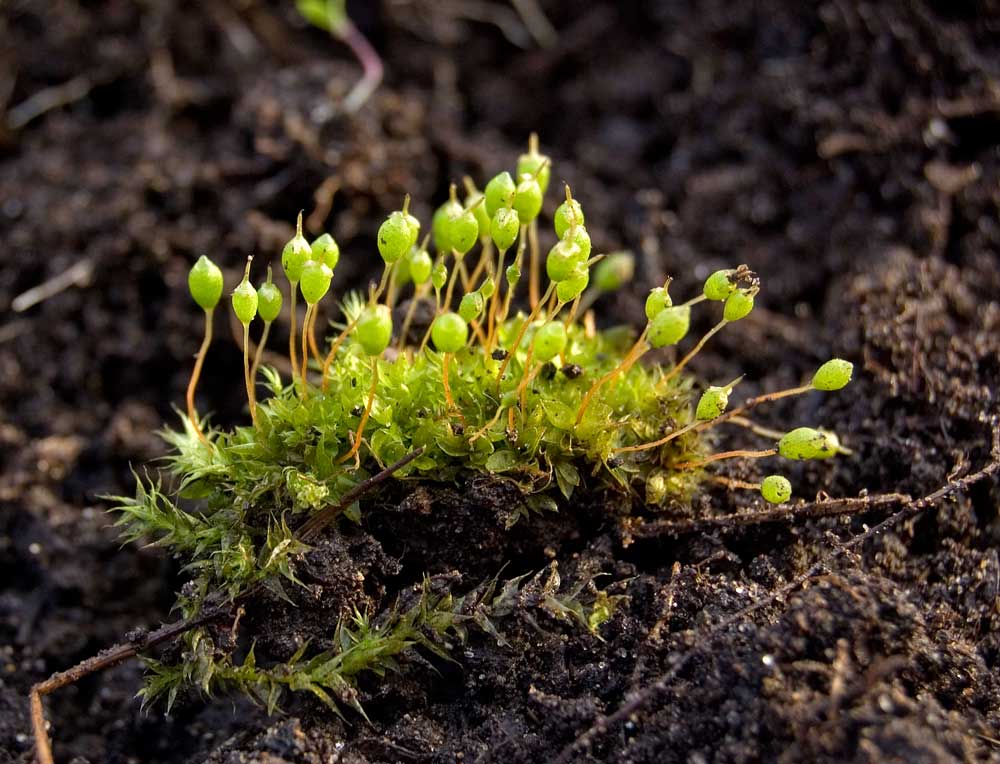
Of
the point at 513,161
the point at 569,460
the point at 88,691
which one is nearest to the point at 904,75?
the point at 513,161

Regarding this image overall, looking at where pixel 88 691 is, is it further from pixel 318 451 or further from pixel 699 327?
pixel 699 327

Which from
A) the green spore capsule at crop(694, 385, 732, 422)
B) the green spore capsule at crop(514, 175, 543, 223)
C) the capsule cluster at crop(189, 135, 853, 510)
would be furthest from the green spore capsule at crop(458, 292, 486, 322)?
the green spore capsule at crop(694, 385, 732, 422)

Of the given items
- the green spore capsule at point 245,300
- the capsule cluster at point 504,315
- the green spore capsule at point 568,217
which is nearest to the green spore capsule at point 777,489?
the capsule cluster at point 504,315

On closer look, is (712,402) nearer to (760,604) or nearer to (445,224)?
(760,604)

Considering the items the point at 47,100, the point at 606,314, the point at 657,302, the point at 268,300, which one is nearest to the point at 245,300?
the point at 268,300

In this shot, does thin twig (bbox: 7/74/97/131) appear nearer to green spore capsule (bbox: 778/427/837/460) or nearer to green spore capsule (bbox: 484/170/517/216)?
green spore capsule (bbox: 484/170/517/216)

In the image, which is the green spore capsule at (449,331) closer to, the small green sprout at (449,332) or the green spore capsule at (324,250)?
the small green sprout at (449,332)
